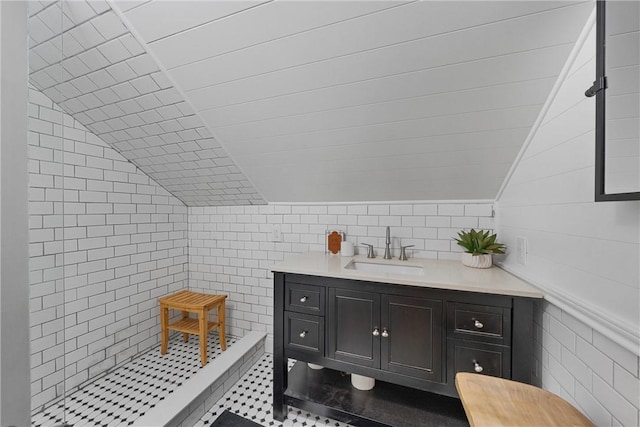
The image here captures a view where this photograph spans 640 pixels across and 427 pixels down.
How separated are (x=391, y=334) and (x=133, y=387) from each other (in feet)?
6.59

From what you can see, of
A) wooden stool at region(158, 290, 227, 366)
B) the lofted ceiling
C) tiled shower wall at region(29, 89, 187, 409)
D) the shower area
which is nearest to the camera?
the lofted ceiling

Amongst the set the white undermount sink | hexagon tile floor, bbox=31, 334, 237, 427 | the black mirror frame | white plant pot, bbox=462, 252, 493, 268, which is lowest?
hexagon tile floor, bbox=31, 334, 237, 427

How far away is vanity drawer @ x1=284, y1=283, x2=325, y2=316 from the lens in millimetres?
1734

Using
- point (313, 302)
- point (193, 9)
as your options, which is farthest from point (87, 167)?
point (313, 302)

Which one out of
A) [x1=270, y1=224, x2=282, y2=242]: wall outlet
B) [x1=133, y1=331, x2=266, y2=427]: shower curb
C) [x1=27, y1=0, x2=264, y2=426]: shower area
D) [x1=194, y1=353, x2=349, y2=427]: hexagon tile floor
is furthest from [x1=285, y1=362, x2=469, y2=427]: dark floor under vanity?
[x1=270, y1=224, x2=282, y2=242]: wall outlet

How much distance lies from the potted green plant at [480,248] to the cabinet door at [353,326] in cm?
72

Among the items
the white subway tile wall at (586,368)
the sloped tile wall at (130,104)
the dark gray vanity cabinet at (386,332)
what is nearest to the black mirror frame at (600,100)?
the white subway tile wall at (586,368)

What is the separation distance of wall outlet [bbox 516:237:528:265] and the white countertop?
4.2 inches

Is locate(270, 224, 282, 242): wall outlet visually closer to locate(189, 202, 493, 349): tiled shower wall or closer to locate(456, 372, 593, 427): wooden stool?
locate(189, 202, 493, 349): tiled shower wall

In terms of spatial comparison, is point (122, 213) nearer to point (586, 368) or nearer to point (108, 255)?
point (108, 255)

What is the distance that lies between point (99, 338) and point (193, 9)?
8.16ft

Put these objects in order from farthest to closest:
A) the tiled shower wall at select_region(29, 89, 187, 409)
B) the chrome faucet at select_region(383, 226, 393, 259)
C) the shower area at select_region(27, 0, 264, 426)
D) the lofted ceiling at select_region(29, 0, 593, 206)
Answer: the chrome faucet at select_region(383, 226, 393, 259) < the tiled shower wall at select_region(29, 89, 187, 409) < the shower area at select_region(27, 0, 264, 426) < the lofted ceiling at select_region(29, 0, 593, 206)

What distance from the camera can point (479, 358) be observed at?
4.64 feet

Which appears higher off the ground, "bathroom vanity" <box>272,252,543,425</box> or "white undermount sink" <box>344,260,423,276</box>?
"white undermount sink" <box>344,260,423,276</box>
